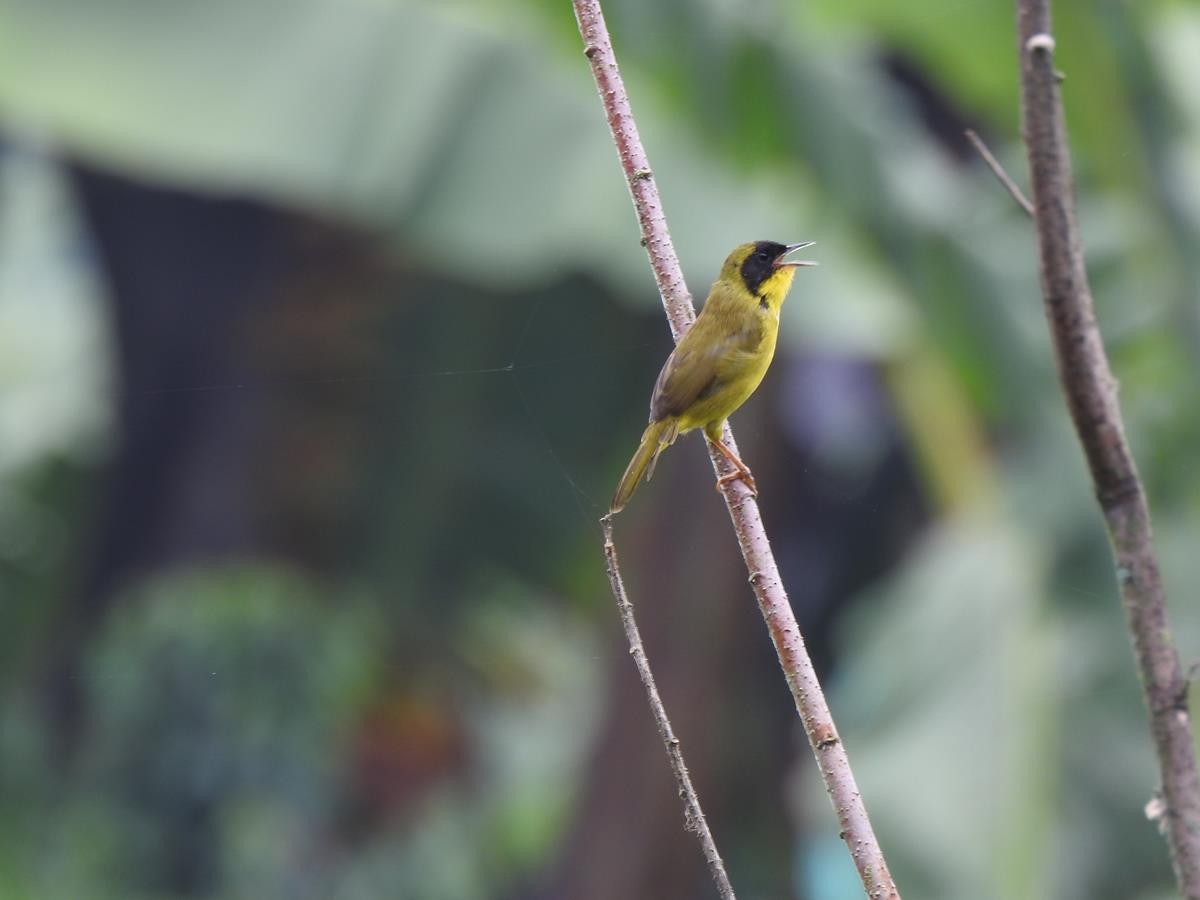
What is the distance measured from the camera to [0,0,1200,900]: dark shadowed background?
401cm

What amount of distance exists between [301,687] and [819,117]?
3625 millimetres

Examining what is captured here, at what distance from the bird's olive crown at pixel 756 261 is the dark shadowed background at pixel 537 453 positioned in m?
1.12

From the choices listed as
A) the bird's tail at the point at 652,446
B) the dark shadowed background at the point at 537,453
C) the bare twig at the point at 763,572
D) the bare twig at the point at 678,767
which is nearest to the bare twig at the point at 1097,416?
the bare twig at the point at 763,572

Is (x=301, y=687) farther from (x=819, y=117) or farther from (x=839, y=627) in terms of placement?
(x=819, y=117)

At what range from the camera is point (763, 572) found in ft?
4.27

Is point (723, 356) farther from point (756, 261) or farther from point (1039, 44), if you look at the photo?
point (1039, 44)

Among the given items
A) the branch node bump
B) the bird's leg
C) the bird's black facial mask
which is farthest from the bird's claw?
the branch node bump

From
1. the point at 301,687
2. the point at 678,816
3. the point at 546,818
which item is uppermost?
the point at 301,687

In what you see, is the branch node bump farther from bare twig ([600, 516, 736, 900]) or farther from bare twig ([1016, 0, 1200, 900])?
bare twig ([600, 516, 736, 900])

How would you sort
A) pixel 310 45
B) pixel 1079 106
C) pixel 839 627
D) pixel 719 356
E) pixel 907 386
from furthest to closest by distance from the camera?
pixel 839 627
pixel 907 386
pixel 310 45
pixel 1079 106
pixel 719 356

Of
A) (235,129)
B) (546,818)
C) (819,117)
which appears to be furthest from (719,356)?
(546,818)

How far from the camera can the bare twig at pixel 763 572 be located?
1179 millimetres

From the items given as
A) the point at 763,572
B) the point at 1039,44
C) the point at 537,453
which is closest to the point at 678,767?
the point at 763,572

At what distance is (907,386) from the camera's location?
17.2ft
